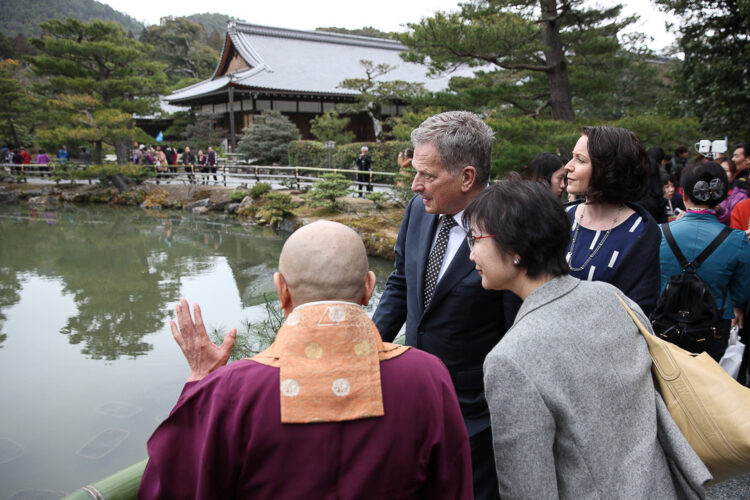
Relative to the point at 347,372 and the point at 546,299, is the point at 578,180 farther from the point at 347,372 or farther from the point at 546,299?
the point at 347,372

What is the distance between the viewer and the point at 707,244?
2.01 metres

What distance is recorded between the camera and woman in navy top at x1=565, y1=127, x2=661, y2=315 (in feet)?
4.88

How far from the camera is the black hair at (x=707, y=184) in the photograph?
2016 millimetres

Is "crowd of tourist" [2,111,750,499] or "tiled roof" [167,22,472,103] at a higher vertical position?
"tiled roof" [167,22,472,103]

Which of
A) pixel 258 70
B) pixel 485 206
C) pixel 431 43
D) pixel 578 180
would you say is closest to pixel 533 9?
pixel 431 43

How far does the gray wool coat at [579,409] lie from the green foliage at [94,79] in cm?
1607

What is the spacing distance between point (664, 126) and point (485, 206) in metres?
6.18

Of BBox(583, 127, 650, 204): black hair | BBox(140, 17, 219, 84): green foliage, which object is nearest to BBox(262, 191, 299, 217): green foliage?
BBox(583, 127, 650, 204): black hair

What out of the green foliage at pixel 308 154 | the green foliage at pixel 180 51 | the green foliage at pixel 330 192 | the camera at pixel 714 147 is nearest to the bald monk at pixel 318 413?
the camera at pixel 714 147

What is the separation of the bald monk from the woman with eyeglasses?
139 mm

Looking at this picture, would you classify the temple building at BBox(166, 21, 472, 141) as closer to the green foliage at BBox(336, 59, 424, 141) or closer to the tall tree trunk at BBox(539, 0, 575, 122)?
the green foliage at BBox(336, 59, 424, 141)

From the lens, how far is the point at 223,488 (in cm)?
86

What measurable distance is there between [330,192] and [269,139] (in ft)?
24.2

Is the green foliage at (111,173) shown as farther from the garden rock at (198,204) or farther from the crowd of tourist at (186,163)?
the garden rock at (198,204)
